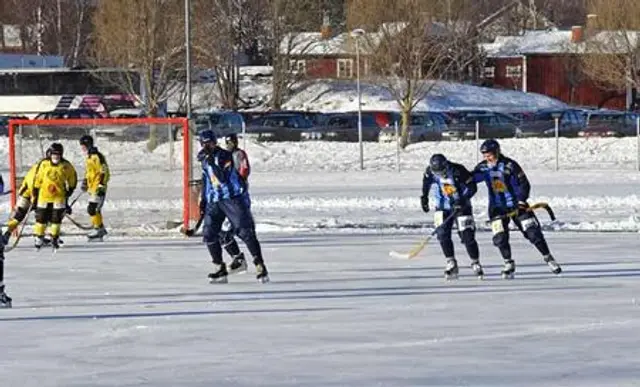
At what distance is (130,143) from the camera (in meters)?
22.9

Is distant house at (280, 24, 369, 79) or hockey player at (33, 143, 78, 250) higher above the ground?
distant house at (280, 24, 369, 79)

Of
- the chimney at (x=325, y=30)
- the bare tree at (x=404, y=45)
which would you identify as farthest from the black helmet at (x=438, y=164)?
the chimney at (x=325, y=30)

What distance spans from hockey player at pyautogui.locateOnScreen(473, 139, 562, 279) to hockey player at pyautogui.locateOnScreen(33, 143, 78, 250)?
604 cm

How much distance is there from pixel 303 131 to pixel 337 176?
948 centimetres

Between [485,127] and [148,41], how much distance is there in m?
11.4

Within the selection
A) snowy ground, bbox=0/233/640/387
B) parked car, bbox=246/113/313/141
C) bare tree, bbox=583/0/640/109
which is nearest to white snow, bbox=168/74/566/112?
bare tree, bbox=583/0/640/109

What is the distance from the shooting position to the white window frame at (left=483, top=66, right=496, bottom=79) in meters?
76.6

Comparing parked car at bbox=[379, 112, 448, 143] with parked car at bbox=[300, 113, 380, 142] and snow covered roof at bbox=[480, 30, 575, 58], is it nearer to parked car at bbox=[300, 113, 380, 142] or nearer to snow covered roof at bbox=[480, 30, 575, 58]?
parked car at bbox=[300, 113, 380, 142]

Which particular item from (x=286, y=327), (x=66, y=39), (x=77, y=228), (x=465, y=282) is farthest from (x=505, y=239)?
(x=66, y=39)

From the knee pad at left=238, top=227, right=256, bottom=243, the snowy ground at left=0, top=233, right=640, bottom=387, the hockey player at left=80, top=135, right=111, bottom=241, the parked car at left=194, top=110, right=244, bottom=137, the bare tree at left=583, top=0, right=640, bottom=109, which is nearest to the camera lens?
the snowy ground at left=0, top=233, right=640, bottom=387

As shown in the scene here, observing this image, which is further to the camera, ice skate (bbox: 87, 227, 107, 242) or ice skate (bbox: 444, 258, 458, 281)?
ice skate (bbox: 87, 227, 107, 242)

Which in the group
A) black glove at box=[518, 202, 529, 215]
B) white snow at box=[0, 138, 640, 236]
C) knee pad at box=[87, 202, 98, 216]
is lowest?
white snow at box=[0, 138, 640, 236]

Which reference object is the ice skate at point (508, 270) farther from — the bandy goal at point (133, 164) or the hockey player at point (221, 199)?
the bandy goal at point (133, 164)

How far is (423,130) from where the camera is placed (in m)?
46.8
